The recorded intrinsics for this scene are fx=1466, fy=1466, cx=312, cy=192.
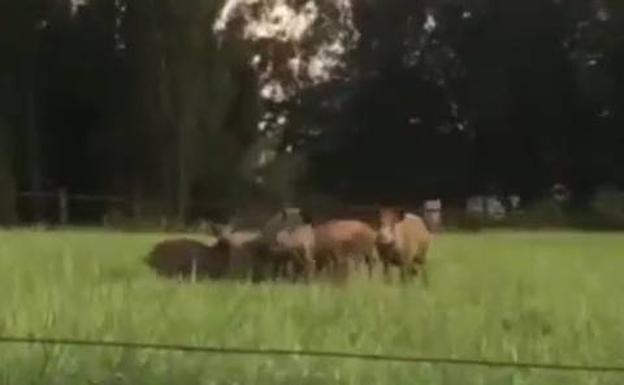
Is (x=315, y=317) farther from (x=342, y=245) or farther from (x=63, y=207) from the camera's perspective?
(x=63, y=207)

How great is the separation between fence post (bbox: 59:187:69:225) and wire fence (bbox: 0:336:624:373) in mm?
1732

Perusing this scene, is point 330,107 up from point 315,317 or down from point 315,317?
up

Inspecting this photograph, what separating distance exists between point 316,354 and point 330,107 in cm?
265

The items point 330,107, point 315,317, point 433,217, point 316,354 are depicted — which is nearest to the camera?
point 316,354

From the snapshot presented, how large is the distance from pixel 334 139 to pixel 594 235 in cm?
150

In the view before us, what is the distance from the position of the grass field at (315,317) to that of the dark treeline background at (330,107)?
0.56 meters

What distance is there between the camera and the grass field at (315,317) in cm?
302

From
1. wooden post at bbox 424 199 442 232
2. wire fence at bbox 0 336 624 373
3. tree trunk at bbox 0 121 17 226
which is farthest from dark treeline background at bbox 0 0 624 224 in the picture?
wire fence at bbox 0 336 624 373

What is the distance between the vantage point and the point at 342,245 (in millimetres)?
4383

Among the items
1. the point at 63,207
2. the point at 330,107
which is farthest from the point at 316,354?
the point at 330,107

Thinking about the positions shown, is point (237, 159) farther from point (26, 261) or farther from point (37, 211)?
point (26, 261)

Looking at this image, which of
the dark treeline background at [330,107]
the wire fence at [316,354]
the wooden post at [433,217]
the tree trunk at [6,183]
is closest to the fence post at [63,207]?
the dark treeline background at [330,107]

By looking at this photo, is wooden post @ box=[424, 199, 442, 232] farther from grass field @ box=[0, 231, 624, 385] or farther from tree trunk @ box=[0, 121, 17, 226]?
tree trunk @ box=[0, 121, 17, 226]

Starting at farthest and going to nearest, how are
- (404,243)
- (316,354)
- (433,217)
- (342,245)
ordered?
(433,217) → (404,243) → (342,245) → (316,354)
